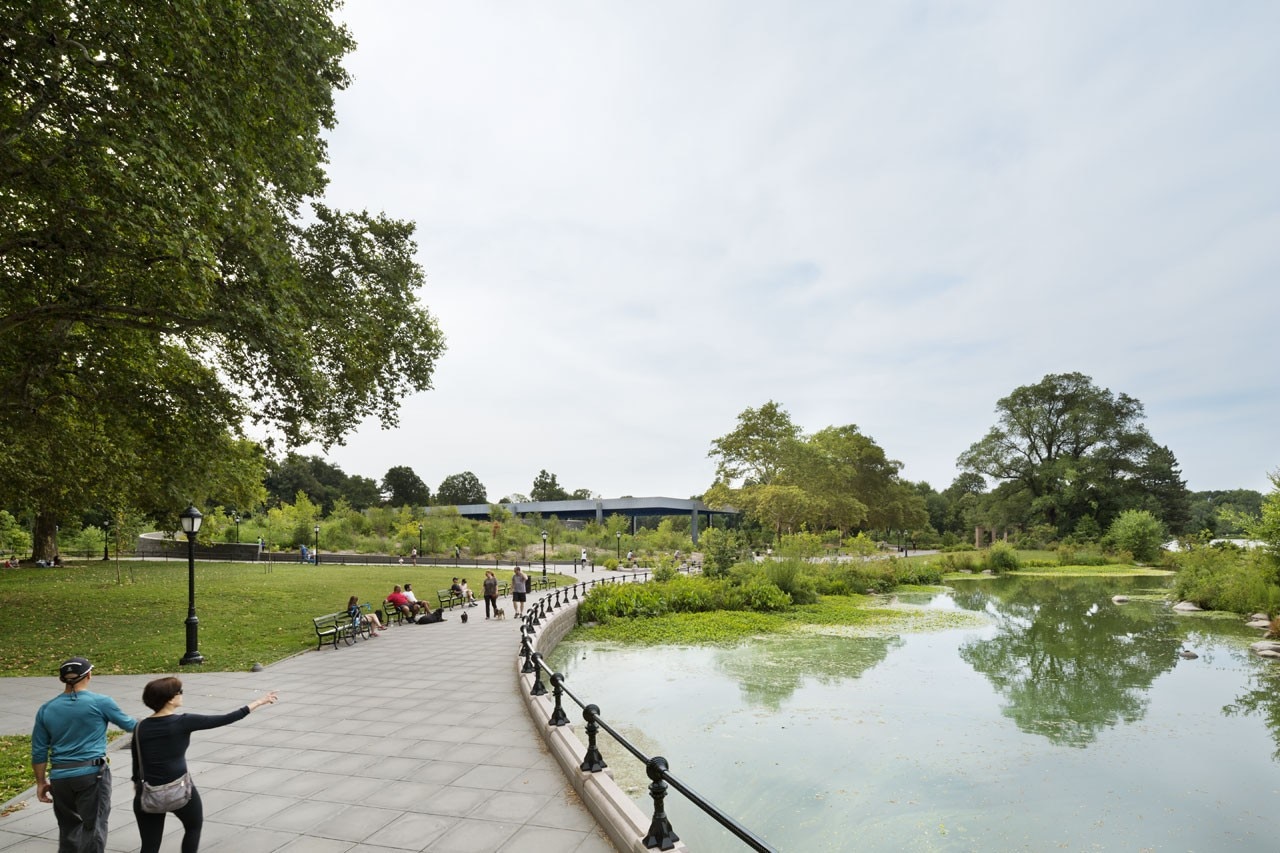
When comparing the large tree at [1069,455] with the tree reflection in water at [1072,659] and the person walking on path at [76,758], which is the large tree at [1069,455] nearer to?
the tree reflection in water at [1072,659]

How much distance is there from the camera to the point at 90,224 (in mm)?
9617

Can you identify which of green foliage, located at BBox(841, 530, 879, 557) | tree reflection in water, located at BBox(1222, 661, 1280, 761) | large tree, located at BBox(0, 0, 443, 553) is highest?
large tree, located at BBox(0, 0, 443, 553)

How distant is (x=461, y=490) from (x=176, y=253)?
101677mm

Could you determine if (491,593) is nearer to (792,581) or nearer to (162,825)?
(792,581)

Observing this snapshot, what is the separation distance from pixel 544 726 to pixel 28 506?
2779 cm

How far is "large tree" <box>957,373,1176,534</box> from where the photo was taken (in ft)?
184

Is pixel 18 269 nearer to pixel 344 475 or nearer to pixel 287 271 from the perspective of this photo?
pixel 287 271

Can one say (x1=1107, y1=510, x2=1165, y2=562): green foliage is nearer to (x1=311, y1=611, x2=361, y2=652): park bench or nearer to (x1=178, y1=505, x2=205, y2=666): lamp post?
(x1=311, y1=611, x2=361, y2=652): park bench

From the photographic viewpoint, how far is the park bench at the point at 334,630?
15.7 m

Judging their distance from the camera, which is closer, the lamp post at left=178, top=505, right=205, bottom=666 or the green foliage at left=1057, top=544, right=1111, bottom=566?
the lamp post at left=178, top=505, right=205, bottom=666

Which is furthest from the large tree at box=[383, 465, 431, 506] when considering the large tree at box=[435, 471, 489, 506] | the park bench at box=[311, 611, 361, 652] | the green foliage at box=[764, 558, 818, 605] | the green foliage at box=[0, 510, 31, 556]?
the park bench at box=[311, 611, 361, 652]

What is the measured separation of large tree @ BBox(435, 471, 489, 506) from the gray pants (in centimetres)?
10342

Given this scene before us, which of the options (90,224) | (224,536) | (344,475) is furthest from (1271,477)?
(344,475)

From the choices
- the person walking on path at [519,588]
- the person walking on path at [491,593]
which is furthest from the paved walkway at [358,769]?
the person walking on path at [519,588]
